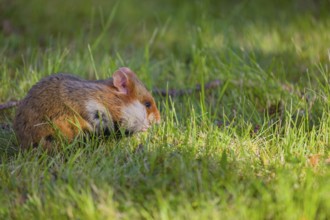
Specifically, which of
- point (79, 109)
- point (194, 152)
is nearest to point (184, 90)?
point (79, 109)

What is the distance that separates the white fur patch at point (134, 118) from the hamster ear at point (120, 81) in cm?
13

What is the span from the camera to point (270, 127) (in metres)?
4.30

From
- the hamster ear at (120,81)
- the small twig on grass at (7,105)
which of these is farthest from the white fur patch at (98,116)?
the small twig on grass at (7,105)

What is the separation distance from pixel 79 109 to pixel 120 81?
0.43 metres

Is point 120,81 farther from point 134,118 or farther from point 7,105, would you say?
point 7,105

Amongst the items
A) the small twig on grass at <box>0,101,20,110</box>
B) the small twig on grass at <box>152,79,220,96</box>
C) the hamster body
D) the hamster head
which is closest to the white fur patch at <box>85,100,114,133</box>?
the hamster body

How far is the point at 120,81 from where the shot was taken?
14.1 ft

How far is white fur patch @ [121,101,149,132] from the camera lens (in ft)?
13.8

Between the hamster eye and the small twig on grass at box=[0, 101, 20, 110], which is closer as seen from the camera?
the hamster eye

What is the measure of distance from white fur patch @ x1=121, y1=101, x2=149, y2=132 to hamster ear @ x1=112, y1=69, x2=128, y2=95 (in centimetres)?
13

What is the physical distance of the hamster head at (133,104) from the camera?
4.21 m

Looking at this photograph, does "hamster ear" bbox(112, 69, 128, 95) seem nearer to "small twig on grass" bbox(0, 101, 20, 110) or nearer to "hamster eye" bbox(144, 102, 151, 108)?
"hamster eye" bbox(144, 102, 151, 108)

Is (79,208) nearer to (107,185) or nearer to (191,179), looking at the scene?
(107,185)

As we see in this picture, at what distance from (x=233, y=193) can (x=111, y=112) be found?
1.35 metres
